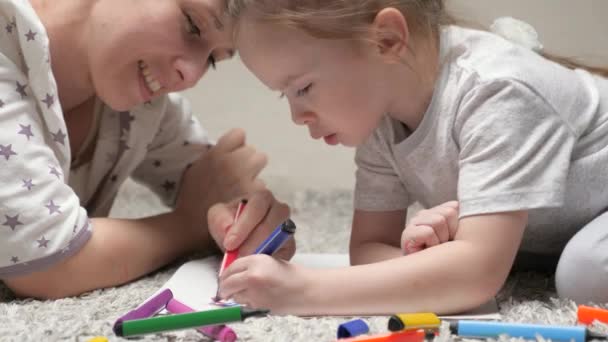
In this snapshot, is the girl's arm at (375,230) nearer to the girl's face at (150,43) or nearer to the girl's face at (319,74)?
the girl's face at (319,74)

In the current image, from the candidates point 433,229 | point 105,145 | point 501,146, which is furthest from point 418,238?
point 105,145

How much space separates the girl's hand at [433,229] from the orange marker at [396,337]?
6.7 inches

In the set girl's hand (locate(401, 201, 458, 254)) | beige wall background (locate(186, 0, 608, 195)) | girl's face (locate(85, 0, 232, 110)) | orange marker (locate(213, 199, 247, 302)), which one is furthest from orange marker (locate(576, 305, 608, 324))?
beige wall background (locate(186, 0, 608, 195))

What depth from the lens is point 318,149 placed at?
1693mm

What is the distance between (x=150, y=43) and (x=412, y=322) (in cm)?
52

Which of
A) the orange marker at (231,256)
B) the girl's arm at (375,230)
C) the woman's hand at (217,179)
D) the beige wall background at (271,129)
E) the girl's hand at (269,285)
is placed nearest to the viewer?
the girl's hand at (269,285)

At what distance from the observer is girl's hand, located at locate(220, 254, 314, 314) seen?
2.44 ft

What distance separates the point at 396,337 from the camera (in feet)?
2.06

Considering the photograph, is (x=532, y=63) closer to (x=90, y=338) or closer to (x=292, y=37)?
(x=292, y=37)

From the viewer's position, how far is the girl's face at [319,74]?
0.81 meters

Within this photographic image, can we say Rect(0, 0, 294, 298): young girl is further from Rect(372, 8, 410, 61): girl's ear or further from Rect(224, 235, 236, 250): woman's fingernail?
Rect(372, 8, 410, 61): girl's ear

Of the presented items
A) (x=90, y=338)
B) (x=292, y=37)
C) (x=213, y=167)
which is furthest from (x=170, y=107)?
(x=90, y=338)

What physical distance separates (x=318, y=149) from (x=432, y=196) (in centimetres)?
80

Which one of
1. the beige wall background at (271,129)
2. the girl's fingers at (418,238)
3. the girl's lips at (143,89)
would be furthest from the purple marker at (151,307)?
the beige wall background at (271,129)
